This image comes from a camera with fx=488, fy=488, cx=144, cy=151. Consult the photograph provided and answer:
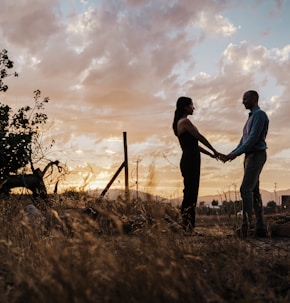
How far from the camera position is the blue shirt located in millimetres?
7727

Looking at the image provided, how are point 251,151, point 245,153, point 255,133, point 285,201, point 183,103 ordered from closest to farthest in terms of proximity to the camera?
point 255,133, point 251,151, point 245,153, point 183,103, point 285,201

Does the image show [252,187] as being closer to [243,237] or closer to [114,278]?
[243,237]

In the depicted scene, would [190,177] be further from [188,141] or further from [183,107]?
[183,107]

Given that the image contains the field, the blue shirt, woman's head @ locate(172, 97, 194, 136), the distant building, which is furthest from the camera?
the distant building

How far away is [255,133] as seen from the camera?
7723 mm

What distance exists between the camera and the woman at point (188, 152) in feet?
26.8

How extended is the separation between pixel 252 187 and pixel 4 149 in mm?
11153

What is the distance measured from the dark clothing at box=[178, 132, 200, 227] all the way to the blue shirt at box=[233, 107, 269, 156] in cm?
70

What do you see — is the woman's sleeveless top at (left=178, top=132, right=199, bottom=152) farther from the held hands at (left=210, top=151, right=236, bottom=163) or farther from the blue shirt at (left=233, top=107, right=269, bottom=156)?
the blue shirt at (left=233, top=107, right=269, bottom=156)

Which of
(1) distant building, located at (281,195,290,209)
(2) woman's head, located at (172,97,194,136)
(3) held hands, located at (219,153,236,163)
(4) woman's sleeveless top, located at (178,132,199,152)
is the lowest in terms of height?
(1) distant building, located at (281,195,290,209)

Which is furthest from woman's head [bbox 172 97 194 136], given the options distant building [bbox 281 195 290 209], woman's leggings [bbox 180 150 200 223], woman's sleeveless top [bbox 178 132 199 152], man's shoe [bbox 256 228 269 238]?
distant building [bbox 281 195 290 209]

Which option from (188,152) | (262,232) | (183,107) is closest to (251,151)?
(188,152)

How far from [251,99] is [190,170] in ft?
5.05

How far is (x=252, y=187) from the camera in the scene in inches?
308
